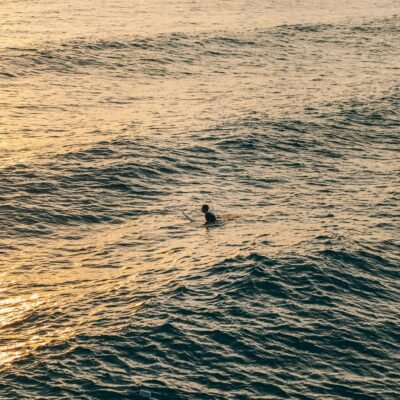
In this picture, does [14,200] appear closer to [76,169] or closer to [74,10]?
[76,169]

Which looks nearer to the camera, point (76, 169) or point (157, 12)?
point (76, 169)

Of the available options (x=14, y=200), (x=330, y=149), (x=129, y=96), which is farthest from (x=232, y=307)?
(x=129, y=96)

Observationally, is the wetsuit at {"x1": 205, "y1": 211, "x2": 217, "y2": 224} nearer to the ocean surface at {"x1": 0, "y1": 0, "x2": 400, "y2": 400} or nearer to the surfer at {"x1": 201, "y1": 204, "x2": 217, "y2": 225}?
the surfer at {"x1": 201, "y1": 204, "x2": 217, "y2": 225}

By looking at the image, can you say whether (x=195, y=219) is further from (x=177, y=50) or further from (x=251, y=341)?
(x=177, y=50)

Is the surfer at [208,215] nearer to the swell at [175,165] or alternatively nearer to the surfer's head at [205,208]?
the surfer's head at [205,208]

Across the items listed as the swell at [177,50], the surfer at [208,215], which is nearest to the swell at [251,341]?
the surfer at [208,215]

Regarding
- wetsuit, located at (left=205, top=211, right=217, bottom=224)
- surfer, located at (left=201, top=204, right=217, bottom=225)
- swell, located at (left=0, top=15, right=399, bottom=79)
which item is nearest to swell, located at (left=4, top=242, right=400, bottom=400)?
surfer, located at (left=201, top=204, right=217, bottom=225)
